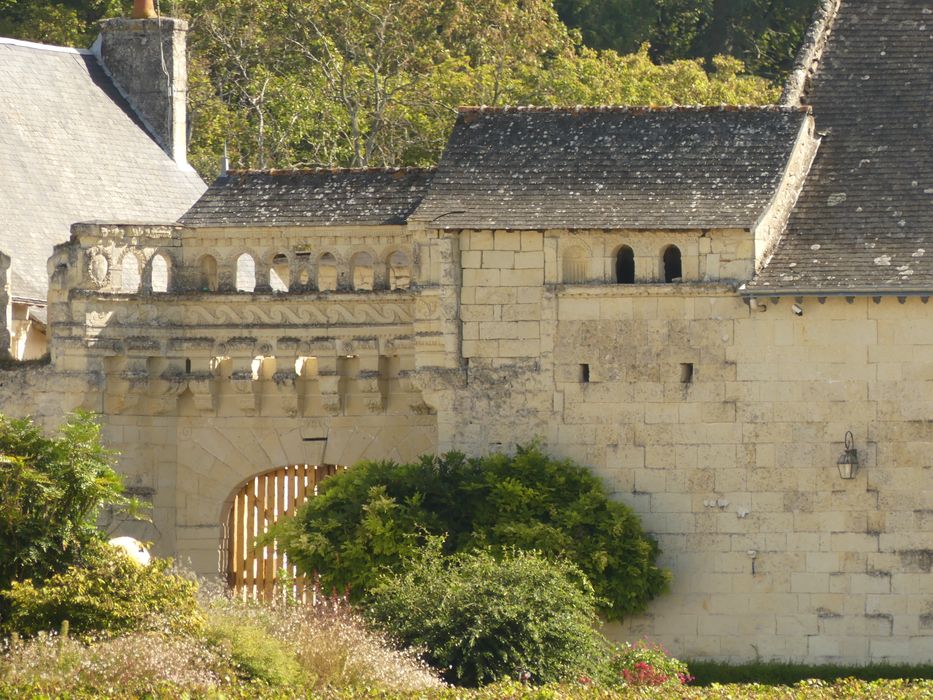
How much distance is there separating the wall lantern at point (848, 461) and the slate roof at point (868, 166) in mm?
1676

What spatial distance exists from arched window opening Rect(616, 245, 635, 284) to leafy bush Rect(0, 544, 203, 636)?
698cm

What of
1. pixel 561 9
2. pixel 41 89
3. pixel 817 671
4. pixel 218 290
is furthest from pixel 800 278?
pixel 561 9

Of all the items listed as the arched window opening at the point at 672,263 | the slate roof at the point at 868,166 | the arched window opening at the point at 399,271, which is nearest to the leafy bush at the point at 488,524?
the arched window opening at the point at 672,263

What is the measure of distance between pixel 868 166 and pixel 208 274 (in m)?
7.78

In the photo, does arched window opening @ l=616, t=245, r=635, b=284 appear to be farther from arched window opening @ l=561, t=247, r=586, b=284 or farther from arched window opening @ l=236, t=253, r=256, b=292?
arched window opening @ l=236, t=253, r=256, b=292

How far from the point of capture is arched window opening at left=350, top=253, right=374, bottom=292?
3119 cm

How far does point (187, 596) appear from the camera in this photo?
2556cm

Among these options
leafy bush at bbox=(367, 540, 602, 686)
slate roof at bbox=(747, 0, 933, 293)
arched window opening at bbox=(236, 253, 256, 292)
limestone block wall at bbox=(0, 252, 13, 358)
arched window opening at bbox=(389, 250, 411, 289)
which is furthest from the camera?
arched window opening at bbox=(236, 253, 256, 292)

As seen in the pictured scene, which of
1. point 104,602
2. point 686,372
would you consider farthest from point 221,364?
point 104,602

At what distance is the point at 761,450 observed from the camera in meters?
29.3

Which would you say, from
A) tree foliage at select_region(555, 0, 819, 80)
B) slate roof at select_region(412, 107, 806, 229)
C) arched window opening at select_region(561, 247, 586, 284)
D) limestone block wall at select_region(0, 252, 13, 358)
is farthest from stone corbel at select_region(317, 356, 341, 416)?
tree foliage at select_region(555, 0, 819, 80)

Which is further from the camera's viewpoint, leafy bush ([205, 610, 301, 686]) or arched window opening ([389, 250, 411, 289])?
arched window opening ([389, 250, 411, 289])

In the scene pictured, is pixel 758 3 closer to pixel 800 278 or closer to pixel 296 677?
pixel 800 278

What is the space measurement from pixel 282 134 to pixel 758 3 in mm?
12149
